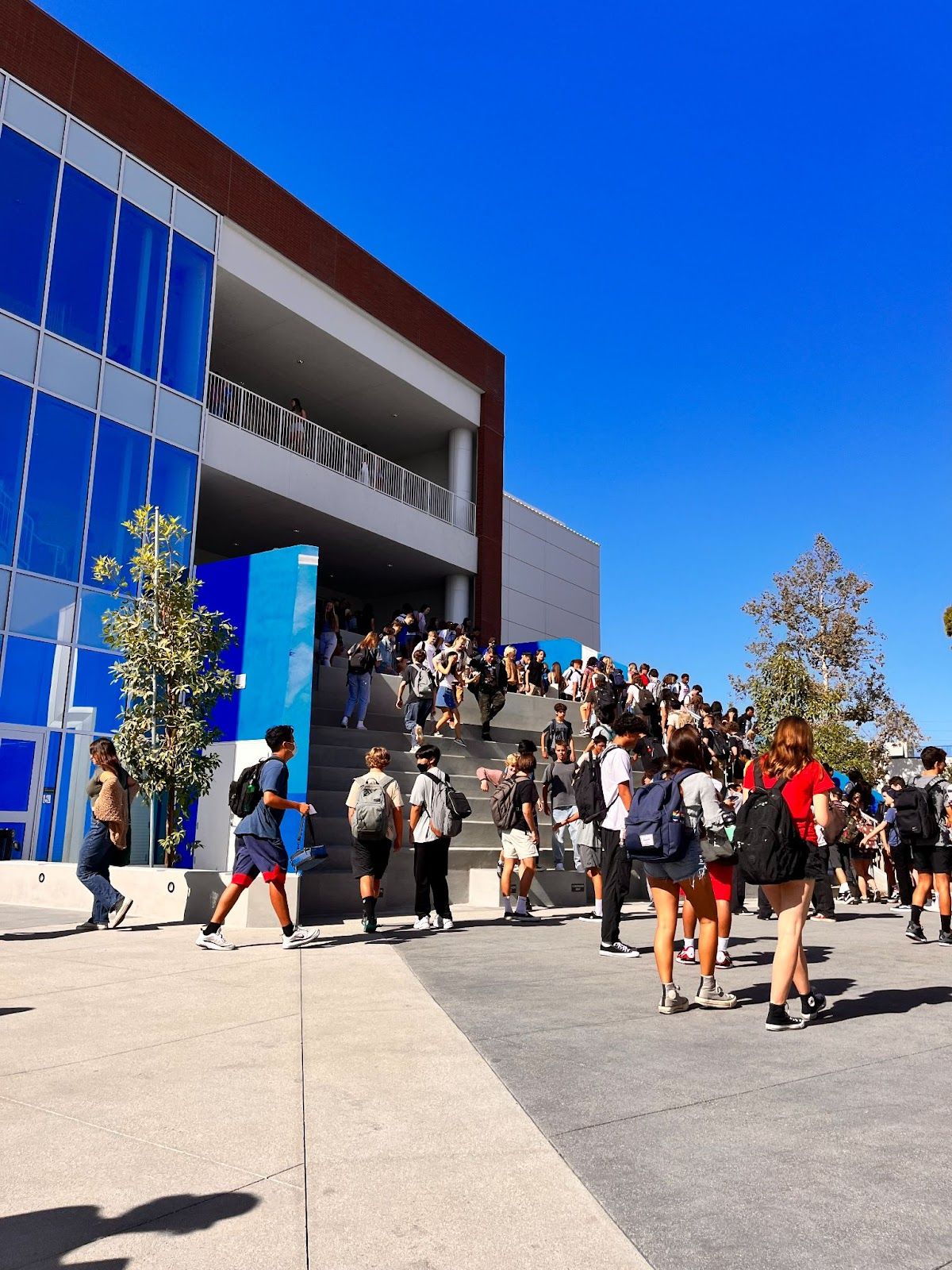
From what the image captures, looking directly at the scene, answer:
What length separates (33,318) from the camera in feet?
55.8

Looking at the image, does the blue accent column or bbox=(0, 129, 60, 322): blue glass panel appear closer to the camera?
the blue accent column

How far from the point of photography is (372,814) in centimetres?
938

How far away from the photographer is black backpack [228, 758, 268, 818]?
829cm

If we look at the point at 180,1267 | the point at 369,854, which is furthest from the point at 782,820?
the point at 369,854

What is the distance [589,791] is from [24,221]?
1401cm

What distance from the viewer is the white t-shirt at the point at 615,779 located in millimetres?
8125

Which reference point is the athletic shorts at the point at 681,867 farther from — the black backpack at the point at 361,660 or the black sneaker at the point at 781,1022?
the black backpack at the point at 361,660

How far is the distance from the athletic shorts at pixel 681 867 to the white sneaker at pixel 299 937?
151 inches

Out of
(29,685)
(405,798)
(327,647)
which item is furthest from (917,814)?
(29,685)

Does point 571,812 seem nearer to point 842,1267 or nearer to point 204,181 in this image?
point 842,1267

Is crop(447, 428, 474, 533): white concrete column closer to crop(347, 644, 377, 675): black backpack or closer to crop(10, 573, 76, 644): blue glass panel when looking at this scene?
crop(347, 644, 377, 675): black backpack

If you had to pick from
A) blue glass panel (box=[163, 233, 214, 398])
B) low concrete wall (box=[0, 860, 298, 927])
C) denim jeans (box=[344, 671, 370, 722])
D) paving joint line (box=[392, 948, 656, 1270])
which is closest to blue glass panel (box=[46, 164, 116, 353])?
blue glass panel (box=[163, 233, 214, 398])

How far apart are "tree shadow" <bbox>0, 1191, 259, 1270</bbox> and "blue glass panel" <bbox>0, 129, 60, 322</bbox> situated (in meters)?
16.9

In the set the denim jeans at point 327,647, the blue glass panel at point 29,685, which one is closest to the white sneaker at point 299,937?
the blue glass panel at point 29,685
